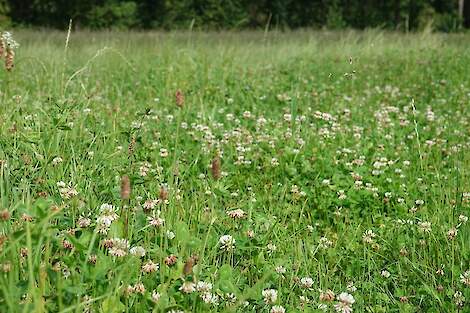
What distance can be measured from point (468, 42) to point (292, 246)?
35.9ft

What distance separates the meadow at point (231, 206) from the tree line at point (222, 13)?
62.6ft

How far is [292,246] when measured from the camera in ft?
9.73

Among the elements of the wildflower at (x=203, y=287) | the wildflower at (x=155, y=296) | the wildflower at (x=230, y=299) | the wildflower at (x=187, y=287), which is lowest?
the wildflower at (x=230, y=299)

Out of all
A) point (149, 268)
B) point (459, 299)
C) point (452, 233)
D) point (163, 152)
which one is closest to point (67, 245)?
point (149, 268)

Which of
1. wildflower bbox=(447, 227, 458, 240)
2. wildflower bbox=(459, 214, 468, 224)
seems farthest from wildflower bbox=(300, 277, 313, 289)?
wildflower bbox=(459, 214, 468, 224)

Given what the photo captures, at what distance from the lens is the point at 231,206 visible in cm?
325

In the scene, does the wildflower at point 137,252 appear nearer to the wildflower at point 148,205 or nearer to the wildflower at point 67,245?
the wildflower at point 67,245

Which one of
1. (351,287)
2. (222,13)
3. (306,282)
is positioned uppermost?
(306,282)

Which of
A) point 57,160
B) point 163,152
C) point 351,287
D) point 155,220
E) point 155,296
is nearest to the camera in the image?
point 155,296

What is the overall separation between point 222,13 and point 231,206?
83.8ft

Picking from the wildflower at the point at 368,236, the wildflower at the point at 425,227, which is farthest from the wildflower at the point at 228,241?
the wildflower at the point at 425,227

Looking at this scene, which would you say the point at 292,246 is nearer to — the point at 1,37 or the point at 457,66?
the point at 1,37

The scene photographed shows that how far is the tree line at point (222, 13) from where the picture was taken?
25.6 meters

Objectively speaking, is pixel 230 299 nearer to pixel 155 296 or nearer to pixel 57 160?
pixel 155 296
